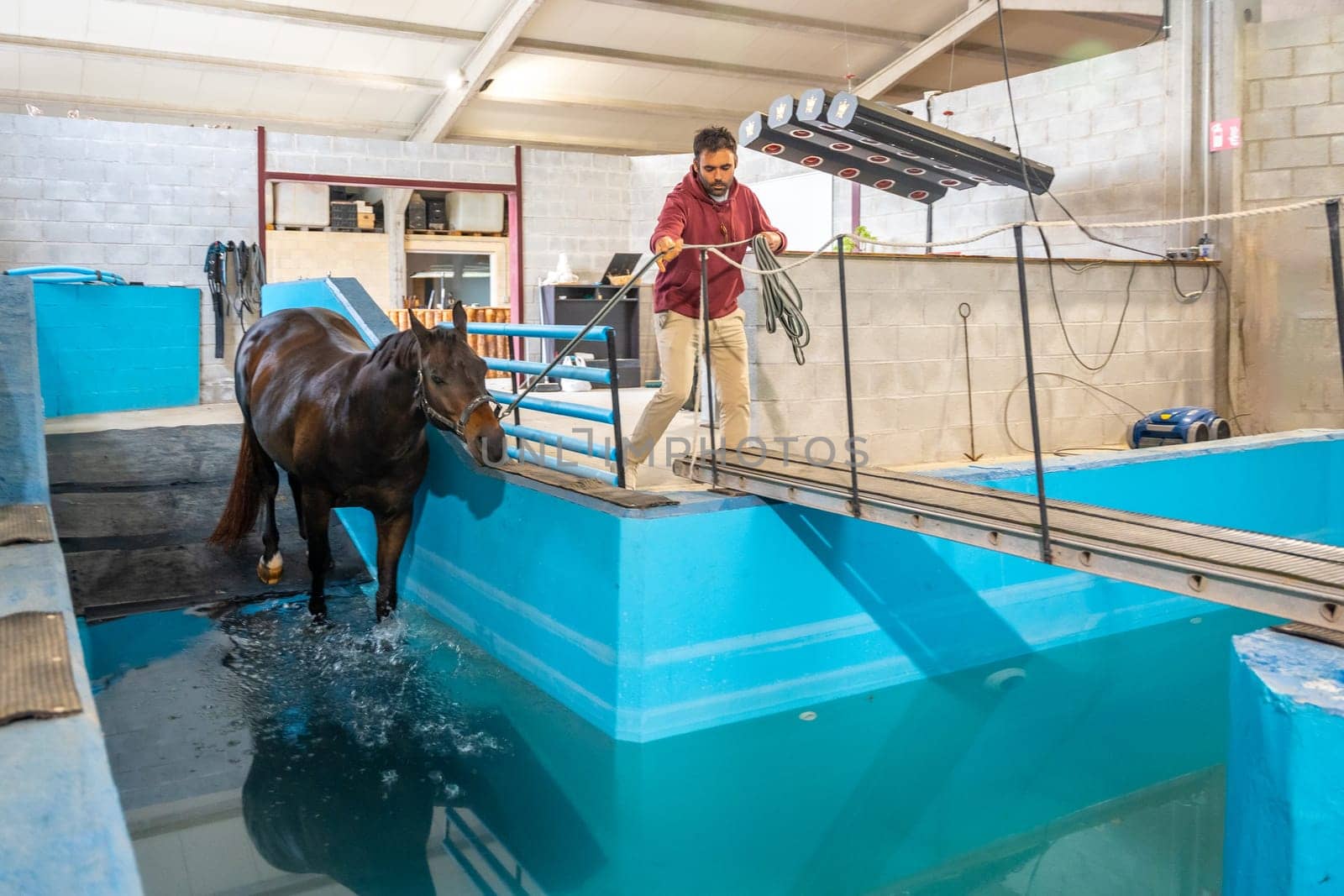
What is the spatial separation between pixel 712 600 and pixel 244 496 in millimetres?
2369

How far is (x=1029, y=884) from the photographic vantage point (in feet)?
8.16

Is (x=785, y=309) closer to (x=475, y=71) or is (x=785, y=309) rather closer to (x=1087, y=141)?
(x=1087, y=141)

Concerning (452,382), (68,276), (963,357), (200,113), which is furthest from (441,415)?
(200,113)

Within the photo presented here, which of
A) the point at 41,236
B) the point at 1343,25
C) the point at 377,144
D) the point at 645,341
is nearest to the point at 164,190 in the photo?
the point at 41,236

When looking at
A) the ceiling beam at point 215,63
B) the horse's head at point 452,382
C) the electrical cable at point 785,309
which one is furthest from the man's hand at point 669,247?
the ceiling beam at point 215,63

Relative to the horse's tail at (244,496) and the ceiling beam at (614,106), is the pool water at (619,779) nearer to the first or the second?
the horse's tail at (244,496)

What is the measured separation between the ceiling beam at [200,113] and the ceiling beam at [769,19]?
3575 mm

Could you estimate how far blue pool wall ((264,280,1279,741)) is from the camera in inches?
128

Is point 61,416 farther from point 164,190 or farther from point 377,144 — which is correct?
point 377,144

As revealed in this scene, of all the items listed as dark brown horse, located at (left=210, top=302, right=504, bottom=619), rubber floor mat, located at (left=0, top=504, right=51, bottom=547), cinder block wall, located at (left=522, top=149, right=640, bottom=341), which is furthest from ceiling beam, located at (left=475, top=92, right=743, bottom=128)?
rubber floor mat, located at (left=0, top=504, right=51, bottom=547)

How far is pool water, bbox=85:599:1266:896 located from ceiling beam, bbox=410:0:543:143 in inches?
279

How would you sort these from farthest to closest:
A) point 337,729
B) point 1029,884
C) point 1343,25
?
1. point 1343,25
2. point 337,729
3. point 1029,884

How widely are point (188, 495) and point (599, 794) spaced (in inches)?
117

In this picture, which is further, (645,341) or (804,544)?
Answer: (645,341)
